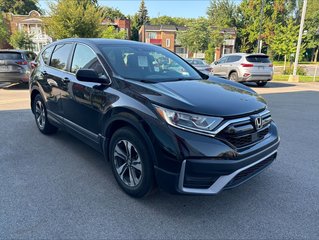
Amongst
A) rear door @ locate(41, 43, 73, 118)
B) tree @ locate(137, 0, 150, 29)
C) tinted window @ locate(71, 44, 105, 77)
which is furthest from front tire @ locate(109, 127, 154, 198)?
tree @ locate(137, 0, 150, 29)

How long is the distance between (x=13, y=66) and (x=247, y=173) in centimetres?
1085

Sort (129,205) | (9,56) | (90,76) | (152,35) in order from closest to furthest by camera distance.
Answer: (129,205) → (90,76) → (9,56) → (152,35)

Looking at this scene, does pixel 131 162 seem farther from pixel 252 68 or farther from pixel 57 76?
pixel 252 68

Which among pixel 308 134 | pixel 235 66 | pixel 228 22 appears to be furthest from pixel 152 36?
pixel 308 134

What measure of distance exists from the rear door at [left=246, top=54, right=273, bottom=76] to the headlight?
11.3 m

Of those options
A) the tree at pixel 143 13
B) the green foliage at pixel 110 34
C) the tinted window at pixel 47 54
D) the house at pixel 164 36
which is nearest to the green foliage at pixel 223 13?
the house at pixel 164 36

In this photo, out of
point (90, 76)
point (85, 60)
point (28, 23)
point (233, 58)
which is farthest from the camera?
point (28, 23)

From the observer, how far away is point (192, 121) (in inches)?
92.6

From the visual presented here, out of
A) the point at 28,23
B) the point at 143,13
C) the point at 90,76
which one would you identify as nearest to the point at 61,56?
the point at 90,76

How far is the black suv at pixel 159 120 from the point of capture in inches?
91.0

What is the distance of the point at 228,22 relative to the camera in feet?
168

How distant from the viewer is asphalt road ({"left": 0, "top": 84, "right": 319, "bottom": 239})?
2346mm

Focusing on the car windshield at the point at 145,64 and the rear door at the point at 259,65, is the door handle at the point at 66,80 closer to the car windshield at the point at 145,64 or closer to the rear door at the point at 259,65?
the car windshield at the point at 145,64

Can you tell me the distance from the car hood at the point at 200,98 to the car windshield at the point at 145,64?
34 cm
